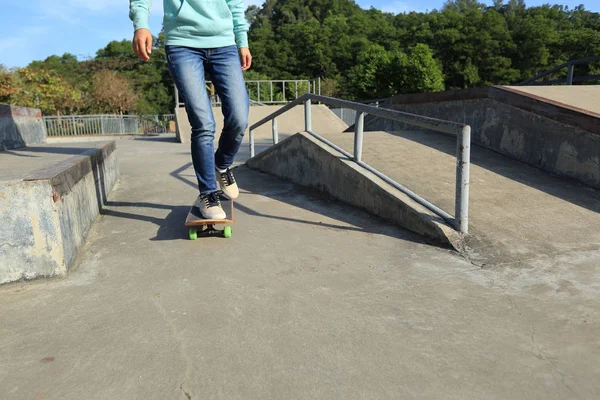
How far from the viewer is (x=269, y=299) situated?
85.3 inches

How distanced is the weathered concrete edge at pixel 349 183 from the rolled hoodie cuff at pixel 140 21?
210cm

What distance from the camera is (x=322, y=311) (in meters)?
2.04

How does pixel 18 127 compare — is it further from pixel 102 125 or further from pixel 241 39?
pixel 102 125

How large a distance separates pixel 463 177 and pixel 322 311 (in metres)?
1.53

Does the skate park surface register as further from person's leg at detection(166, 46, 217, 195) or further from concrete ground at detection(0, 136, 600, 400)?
person's leg at detection(166, 46, 217, 195)

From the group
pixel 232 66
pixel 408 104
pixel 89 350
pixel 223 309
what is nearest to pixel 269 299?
pixel 223 309

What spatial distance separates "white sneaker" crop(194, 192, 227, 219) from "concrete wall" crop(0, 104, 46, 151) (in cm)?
420

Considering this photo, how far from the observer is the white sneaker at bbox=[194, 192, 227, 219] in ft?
9.78

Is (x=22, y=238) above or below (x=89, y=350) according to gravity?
above

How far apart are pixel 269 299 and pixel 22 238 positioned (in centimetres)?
141

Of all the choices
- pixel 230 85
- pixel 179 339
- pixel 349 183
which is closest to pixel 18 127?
pixel 230 85

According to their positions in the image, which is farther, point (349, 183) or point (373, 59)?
point (373, 59)

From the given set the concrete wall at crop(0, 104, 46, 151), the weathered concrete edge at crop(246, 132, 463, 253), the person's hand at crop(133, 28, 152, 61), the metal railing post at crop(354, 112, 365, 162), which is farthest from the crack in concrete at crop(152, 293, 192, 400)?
the concrete wall at crop(0, 104, 46, 151)

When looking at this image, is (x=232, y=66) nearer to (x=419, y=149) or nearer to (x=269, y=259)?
(x=269, y=259)
